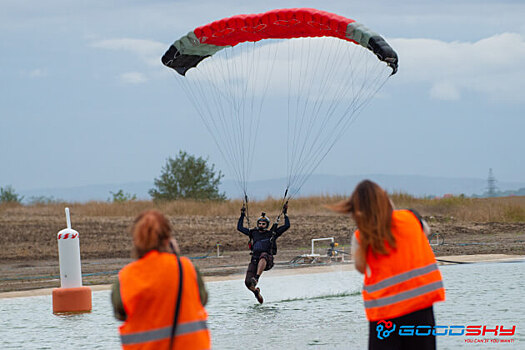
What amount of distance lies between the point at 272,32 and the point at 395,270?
30.6 feet

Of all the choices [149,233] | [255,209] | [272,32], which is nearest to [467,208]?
[255,209]

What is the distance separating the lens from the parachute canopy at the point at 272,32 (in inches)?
488

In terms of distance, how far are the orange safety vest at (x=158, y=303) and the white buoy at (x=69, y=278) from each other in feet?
26.2

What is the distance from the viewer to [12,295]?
15.6m

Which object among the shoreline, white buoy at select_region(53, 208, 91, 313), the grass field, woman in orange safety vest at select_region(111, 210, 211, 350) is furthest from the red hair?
the grass field

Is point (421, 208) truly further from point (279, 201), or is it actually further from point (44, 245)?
point (44, 245)

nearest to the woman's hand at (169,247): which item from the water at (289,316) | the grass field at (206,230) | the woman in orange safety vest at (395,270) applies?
the woman in orange safety vest at (395,270)

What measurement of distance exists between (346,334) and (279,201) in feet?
83.1

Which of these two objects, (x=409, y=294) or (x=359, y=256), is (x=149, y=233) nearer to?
(x=359, y=256)

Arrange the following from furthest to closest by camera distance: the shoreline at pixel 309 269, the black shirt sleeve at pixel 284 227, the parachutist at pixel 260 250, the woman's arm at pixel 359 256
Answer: the shoreline at pixel 309 269, the parachutist at pixel 260 250, the black shirt sleeve at pixel 284 227, the woman's arm at pixel 359 256

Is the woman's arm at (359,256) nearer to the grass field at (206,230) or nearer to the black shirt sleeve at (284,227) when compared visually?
the black shirt sleeve at (284,227)

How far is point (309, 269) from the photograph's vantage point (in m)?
18.9

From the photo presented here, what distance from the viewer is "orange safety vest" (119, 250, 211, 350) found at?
398 cm

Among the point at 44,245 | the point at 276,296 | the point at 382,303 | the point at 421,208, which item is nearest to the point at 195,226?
the point at 44,245
